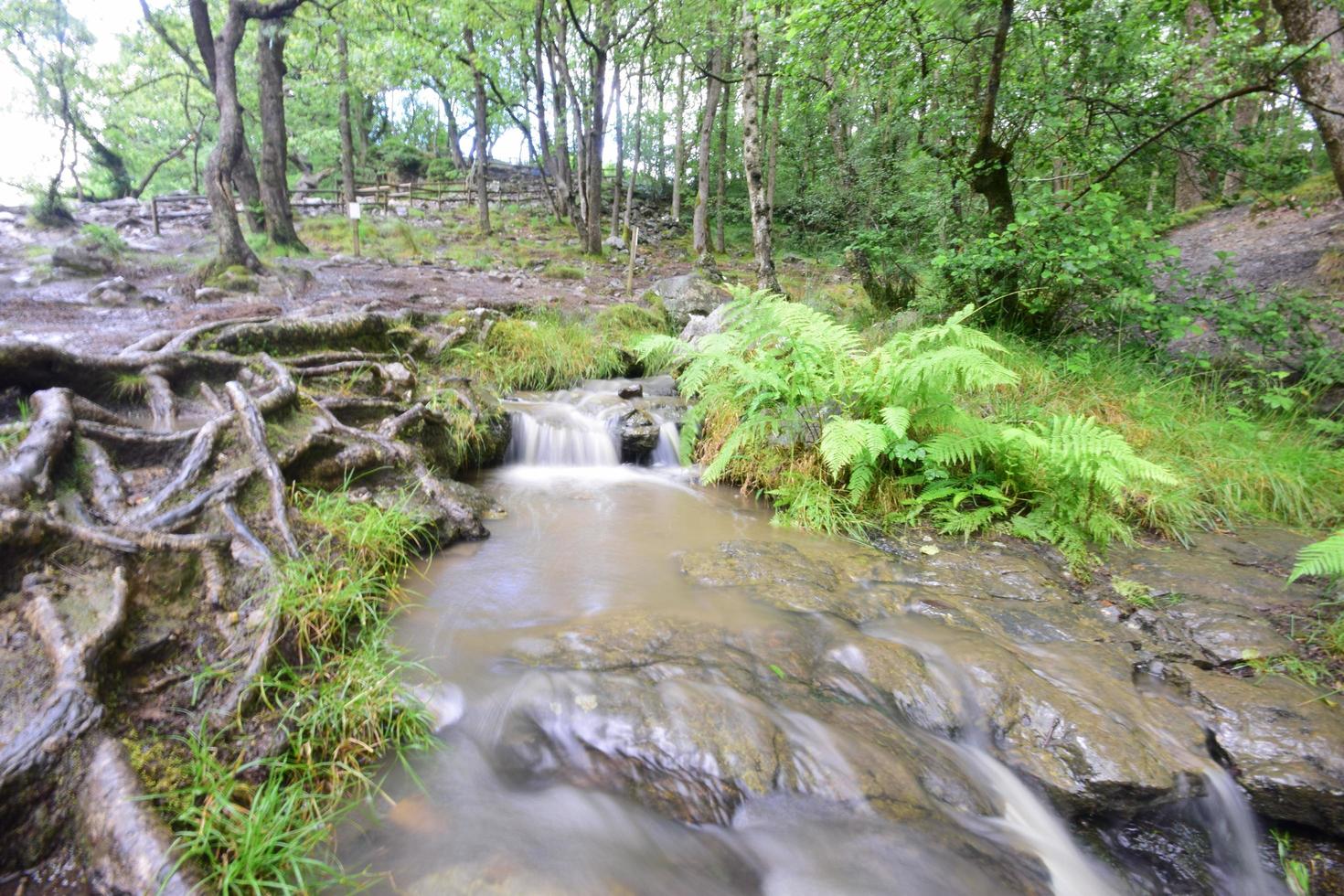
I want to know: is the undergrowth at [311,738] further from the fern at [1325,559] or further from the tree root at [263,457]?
the fern at [1325,559]

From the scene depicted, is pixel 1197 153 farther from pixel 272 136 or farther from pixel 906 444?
pixel 272 136

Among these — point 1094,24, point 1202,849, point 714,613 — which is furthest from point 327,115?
point 1202,849

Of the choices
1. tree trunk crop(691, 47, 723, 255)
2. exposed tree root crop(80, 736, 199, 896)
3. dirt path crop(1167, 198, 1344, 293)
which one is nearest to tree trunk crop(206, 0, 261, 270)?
exposed tree root crop(80, 736, 199, 896)

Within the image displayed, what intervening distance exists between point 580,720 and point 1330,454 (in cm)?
636

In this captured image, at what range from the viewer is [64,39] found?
19.8m

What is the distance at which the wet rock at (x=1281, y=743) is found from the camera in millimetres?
2473

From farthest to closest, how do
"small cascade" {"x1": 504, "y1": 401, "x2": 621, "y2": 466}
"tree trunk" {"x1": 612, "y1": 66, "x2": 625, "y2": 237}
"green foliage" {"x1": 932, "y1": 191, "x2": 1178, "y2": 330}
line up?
"tree trunk" {"x1": 612, "y1": 66, "x2": 625, "y2": 237} < "small cascade" {"x1": 504, "y1": 401, "x2": 621, "y2": 466} < "green foliage" {"x1": 932, "y1": 191, "x2": 1178, "y2": 330}

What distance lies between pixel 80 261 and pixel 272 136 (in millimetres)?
4724

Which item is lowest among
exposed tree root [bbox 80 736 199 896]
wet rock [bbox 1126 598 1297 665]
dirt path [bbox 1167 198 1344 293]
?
wet rock [bbox 1126 598 1297 665]

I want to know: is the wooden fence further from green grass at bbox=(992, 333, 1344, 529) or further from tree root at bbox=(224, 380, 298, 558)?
green grass at bbox=(992, 333, 1344, 529)

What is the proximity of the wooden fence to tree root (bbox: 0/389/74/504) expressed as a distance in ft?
78.8

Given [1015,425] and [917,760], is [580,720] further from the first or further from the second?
[1015,425]

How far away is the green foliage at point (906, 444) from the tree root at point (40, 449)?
3.87m

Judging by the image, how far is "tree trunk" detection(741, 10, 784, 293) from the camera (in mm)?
9570
